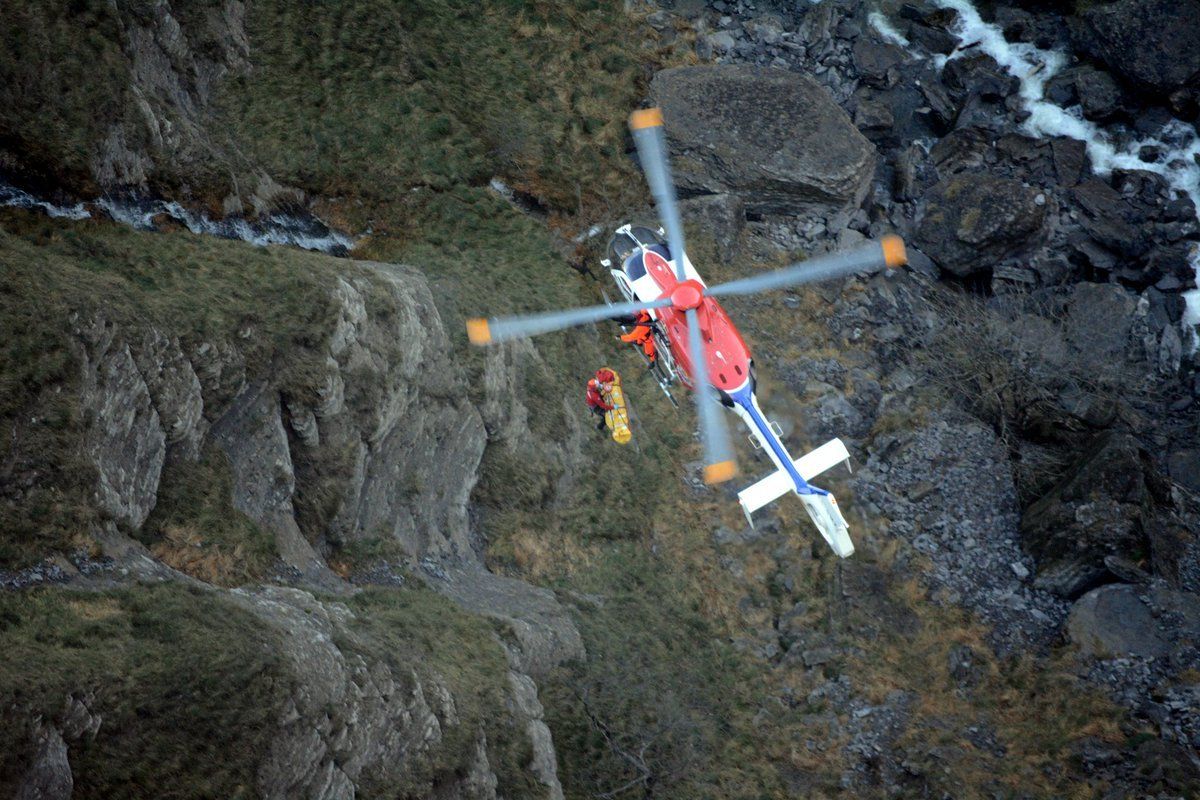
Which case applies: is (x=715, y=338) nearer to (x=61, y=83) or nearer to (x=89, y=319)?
(x=89, y=319)

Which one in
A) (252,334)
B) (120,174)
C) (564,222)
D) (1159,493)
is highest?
(120,174)

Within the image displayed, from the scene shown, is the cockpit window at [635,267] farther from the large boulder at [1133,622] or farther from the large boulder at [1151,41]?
the large boulder at [1151,41]

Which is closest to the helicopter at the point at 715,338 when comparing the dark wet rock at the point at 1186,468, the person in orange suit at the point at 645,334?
the person in orange suit at the point at 645,334

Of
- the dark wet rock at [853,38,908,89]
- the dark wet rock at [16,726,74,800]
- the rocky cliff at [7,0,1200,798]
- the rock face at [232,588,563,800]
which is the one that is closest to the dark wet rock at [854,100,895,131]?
the rocky cliff at [7,0,1200,798]

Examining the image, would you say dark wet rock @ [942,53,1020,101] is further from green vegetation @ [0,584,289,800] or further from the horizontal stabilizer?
green vegetation @ [0,584,289,800]

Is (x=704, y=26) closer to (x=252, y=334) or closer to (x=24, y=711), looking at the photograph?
(x=252, y=334)

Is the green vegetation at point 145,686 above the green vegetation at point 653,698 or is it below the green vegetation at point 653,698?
above

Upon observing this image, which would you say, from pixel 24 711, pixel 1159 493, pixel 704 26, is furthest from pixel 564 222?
pixel 24 711
